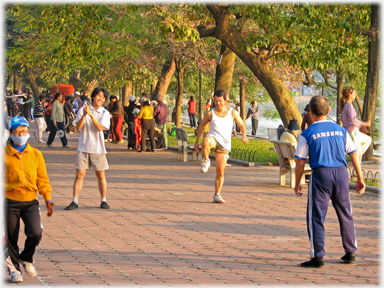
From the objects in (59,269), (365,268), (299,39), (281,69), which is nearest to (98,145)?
(59,269)

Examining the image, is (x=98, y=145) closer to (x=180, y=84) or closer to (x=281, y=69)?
(x=180, y=84)

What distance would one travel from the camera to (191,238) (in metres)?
7.32

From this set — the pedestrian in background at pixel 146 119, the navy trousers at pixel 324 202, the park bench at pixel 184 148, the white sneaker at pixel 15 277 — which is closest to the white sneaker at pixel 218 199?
the navy trousers at pixel 324 202

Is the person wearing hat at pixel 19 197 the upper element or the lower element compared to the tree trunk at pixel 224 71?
lower

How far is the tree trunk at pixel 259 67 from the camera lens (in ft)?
53.4

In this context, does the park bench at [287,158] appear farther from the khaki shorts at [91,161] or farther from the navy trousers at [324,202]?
the navy trousers at [324,202]

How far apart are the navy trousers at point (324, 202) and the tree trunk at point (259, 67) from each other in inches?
400

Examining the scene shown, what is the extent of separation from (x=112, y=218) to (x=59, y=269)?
2649 millimetres

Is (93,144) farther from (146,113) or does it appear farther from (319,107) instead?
(146,113)

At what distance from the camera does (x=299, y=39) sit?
1622cm

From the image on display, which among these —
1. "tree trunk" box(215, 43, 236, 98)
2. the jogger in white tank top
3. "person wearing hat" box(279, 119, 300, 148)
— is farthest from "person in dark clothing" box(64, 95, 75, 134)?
the jogger in white tank top

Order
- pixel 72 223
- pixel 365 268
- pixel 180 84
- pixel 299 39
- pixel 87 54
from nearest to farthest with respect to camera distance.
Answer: pixel 365 268
pixel 72 223
pixel 299 39
pixel 87 54
pixel 180 84

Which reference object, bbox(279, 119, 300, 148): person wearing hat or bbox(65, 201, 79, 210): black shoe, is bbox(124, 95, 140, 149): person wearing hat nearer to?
bbox(279, 119, 300, 148): person wearing hat

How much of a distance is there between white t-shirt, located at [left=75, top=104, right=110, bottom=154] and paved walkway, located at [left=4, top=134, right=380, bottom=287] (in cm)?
95
